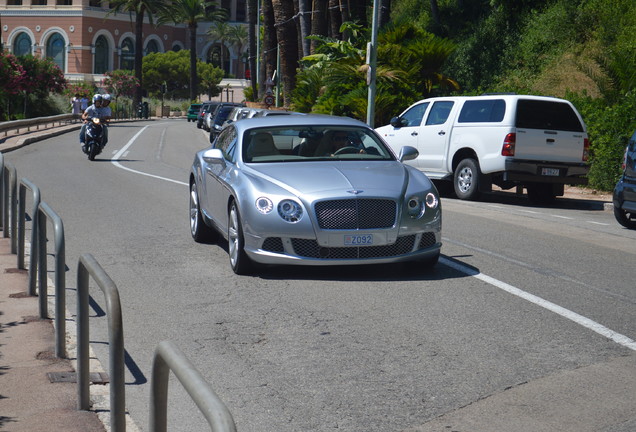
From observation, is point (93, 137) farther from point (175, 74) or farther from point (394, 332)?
point (175, 74)

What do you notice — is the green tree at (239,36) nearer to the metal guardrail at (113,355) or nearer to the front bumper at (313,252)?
the front bumper at (313,252)

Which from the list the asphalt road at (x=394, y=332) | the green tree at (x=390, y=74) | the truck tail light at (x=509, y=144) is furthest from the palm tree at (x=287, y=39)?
the asphalt road at (x=394, y=332)

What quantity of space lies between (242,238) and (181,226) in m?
4.21

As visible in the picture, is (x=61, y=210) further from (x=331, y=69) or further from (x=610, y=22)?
(x=610, y=22)

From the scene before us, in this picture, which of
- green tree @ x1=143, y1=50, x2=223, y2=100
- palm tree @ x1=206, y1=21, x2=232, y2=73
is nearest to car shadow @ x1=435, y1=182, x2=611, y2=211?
green tree @ x1=143, y1=50, x2=223, y2=100

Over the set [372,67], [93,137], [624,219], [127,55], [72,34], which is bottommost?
[93,137]

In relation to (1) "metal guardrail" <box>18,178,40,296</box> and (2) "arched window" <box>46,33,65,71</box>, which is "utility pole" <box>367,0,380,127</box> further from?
(2) "arched window" <box>46,33,65,71</box>

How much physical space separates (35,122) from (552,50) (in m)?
21.3

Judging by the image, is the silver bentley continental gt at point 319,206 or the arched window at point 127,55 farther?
the arched window at point 127,55

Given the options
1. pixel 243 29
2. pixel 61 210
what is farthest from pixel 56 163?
pixel 243 29

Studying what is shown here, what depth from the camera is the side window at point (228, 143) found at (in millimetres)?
10761

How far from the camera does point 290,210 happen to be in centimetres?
917

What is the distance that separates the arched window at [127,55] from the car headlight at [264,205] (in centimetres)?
11808

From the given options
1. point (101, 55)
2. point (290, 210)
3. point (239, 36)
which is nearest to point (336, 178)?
point (290, 210)
